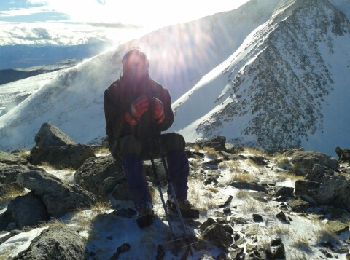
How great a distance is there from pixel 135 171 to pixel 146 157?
596 millimetres

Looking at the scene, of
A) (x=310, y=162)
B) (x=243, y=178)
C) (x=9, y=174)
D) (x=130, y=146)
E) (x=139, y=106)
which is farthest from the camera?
(x=310, y=162)

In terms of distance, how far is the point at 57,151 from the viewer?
58.5 ft

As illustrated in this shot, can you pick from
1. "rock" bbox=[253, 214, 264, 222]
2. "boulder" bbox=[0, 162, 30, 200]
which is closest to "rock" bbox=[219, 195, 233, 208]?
"rock" bbox=[253, 214, 264, 222]

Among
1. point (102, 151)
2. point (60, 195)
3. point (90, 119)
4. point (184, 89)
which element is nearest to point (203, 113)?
point (184, 89)

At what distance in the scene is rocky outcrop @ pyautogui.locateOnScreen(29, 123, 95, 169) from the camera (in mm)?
16797

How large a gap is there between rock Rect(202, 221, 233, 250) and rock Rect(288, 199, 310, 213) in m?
2.81

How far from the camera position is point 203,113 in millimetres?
137125

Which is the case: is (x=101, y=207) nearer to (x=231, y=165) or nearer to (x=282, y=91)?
(x=231, y=165)

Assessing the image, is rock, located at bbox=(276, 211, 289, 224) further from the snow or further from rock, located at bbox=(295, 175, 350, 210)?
the snow

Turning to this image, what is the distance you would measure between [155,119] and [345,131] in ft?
410

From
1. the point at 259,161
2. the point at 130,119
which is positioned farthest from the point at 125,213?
the point at 259,161

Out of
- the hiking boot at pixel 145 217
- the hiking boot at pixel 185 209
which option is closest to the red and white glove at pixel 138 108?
the hiking boot at pixel 145 217

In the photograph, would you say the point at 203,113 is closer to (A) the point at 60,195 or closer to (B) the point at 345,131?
(B) the point at 345,131

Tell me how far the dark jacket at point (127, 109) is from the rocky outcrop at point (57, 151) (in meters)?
6.63
